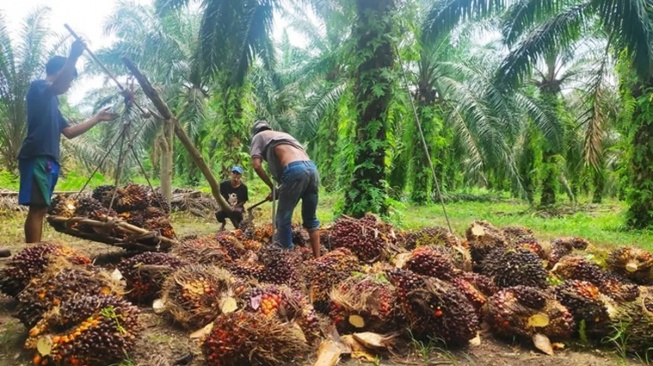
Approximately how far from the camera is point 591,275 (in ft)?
11.2

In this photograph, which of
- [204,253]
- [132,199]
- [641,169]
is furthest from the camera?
[641,169]

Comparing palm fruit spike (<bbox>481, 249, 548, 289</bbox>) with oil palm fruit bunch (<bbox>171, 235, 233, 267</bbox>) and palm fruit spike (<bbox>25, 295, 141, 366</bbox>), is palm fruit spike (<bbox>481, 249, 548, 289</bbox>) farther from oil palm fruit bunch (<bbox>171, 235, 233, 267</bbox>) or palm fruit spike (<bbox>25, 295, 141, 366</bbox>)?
palm fruit spike (<bbox>25, 295, 141, 366</bbox>)

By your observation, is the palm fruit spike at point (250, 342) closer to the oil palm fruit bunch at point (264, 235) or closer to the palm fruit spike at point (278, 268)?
the palm fruit spike at point (278, 268)

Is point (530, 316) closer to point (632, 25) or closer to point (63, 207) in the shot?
point (63, 207)

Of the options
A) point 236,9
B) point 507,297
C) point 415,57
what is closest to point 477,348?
point 507,297

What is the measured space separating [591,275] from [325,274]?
1912mm

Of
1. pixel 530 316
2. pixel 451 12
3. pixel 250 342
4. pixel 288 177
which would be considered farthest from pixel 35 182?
pixel 451 12

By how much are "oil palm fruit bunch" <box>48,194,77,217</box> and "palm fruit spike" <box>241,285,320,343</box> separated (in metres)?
2.68

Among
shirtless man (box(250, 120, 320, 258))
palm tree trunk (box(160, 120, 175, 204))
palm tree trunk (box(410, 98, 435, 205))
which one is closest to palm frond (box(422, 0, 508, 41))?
shirtless man (box(250, 120, 320, 258))

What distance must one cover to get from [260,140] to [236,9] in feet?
11.3

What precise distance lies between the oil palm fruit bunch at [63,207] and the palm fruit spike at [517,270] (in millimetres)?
3644

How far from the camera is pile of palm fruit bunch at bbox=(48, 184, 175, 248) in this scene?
12.5 feet

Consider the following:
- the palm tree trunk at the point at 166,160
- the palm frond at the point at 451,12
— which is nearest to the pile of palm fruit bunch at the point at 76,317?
the palm tree trunk at the point at 166,160

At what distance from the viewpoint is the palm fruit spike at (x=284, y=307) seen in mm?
2387
